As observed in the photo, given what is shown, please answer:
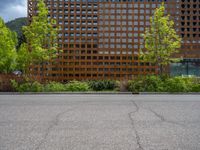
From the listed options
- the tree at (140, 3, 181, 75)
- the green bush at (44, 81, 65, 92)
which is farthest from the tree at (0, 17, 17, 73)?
the tree at (140, 3, 181, 75)

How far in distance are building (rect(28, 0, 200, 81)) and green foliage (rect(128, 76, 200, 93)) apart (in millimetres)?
13164

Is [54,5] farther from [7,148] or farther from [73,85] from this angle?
[7,148]

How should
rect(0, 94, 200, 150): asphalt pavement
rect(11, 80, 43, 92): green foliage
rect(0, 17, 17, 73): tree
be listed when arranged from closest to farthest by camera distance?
rect(0, 94, 200, 150): asphalt pavement < rect(11, 80, 43, 92): green foliage < rect(0, 17, 17, 73): tree

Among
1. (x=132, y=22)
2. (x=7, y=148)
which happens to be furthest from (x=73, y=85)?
(x=132, y=22)

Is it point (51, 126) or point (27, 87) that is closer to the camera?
point (51, 126)

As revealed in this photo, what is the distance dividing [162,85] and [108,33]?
1777cm

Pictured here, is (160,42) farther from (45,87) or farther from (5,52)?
(5,52)

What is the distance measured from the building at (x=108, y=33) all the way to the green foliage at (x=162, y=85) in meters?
13.2

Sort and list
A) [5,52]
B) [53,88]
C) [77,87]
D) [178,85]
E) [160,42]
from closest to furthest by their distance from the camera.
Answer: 1. [178,85]
2. [53,88]
3. [77,87]
4. [160,42]
5. [5,52]

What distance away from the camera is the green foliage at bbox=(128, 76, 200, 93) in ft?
62.1

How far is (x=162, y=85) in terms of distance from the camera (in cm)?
1930

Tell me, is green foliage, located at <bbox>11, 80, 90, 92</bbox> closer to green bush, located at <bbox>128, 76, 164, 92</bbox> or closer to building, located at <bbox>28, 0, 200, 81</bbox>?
green bush, located at <bbox>128, 76, 164, 92</bbox>

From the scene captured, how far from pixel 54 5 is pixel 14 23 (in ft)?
257

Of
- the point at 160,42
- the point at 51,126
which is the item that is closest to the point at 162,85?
the point at 160,42
